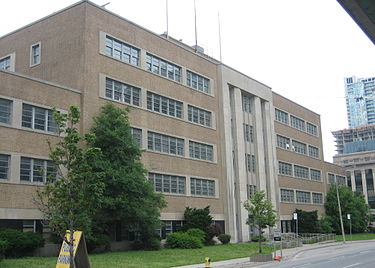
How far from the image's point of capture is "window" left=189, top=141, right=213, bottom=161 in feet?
162

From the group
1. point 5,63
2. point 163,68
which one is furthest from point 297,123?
point 5,63

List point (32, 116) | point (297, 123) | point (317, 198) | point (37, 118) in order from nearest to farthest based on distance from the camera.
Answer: point (32, 116), point (37, 118), point (297, 123), point (317, 198)

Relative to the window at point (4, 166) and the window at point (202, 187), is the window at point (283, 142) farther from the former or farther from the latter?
the window at point (4, 166)

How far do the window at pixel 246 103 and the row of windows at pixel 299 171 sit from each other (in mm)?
10406

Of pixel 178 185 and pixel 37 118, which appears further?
pixel 178 185

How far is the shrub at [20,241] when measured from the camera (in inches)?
1142

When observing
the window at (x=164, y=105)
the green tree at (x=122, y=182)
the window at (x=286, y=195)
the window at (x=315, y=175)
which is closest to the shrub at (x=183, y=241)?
the green tree at (x=122, y=182)

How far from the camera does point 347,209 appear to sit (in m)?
75.8

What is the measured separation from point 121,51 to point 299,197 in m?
39.6

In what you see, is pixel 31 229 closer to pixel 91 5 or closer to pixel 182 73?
pixel 91 5

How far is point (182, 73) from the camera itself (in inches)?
1951

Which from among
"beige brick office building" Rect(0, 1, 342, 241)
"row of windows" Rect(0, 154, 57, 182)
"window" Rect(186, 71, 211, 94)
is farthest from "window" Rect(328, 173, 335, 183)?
"row of windows" Rect(0, 154, 57, 182)

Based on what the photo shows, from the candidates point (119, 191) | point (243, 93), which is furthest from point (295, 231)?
point (119, 191)

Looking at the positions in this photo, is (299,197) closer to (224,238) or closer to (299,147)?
(299,147)
